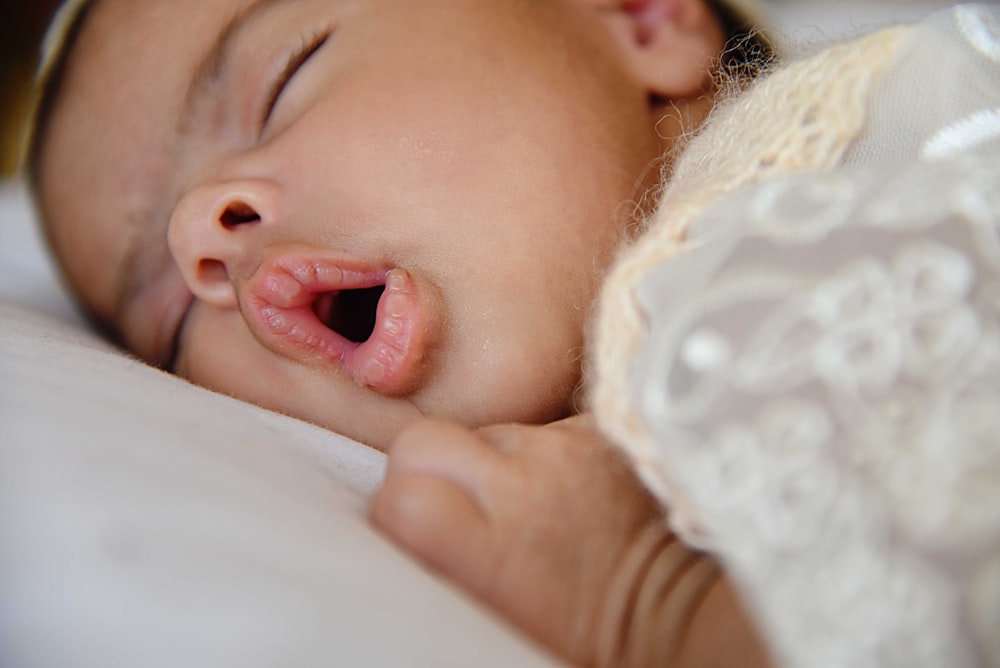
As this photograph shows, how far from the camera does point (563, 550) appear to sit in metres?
0.48

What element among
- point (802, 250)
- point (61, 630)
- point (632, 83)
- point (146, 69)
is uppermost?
point (146, 69)

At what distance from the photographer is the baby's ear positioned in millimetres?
960

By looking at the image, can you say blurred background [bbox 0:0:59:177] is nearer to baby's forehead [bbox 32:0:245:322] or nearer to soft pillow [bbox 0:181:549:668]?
baby's forehead [bbox 32:0:245:322]

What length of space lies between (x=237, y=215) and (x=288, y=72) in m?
0.18

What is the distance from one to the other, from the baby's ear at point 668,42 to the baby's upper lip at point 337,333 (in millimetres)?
432

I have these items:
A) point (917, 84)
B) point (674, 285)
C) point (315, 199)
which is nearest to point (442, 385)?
point (315, 199)

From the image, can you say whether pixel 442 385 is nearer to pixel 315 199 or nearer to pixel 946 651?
pixel 315 199

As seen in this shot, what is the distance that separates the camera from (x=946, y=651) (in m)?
0.35

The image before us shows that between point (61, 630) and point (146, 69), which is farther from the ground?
point (146, 69)

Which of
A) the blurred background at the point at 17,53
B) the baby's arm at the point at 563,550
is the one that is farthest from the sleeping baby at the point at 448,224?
the blurred background at the point at 17,53

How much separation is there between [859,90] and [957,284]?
218mm

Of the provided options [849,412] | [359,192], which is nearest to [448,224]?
[359,192]

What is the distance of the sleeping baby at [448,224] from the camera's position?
1.56ft

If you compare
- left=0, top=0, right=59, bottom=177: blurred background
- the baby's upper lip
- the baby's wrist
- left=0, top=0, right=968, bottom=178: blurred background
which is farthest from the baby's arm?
left=0, top=0, right=59, bottom=177: blurred background
